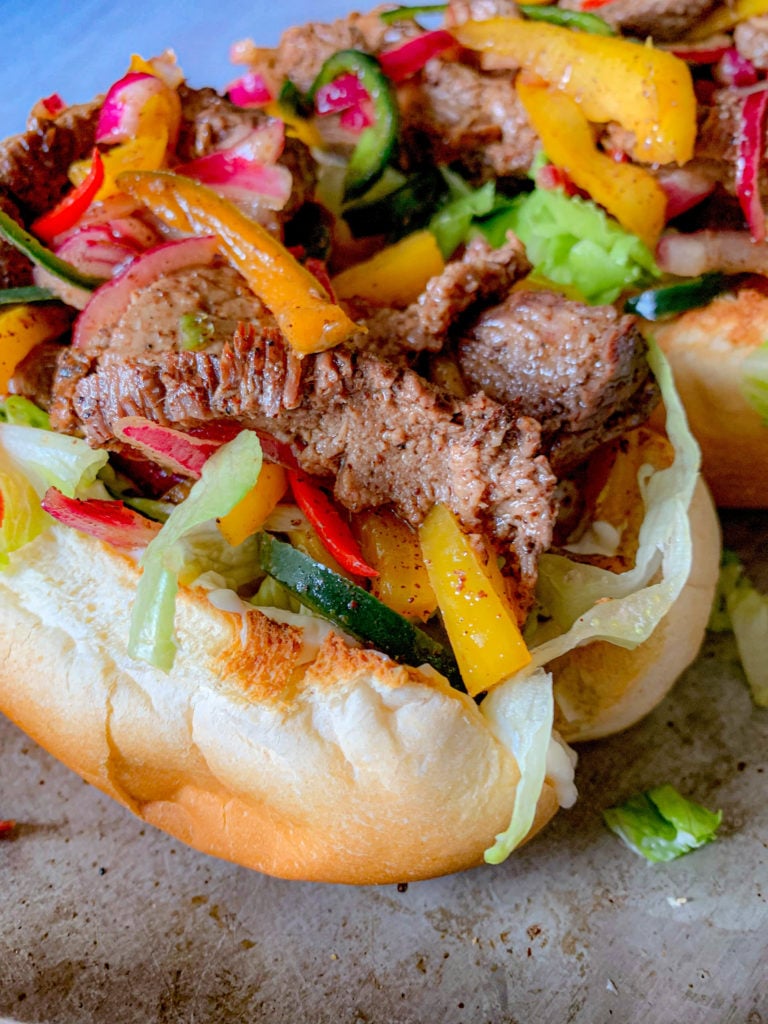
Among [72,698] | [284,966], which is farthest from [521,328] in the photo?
[284,966]

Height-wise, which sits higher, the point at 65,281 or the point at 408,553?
the point at 65,281

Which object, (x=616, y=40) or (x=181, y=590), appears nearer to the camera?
(x=181, y=590)

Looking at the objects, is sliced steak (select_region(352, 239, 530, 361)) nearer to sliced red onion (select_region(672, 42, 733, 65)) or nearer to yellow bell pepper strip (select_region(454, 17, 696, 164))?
yellow bell pepper strip (select_region(454, 17, 696, 164))

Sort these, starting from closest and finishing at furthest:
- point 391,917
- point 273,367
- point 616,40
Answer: point 273,367 → point 391,917 → point 616,40

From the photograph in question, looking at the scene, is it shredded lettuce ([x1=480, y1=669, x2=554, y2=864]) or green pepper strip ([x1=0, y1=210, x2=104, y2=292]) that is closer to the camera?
shredded lettuce ([x1=480, y1=669, x2=554, y2=864])

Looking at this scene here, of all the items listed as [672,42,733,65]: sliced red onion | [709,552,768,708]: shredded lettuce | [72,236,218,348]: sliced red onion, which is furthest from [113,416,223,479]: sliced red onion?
[672,42,733,65]: sliced red onion

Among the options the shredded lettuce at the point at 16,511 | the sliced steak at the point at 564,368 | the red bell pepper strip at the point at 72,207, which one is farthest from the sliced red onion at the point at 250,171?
the shredded lettuce at the point at 16,511

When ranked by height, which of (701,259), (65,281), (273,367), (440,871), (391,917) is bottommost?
(391,917)

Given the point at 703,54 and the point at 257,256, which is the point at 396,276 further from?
the point at 703,54

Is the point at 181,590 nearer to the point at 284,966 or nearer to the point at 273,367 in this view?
the point at 273,367
